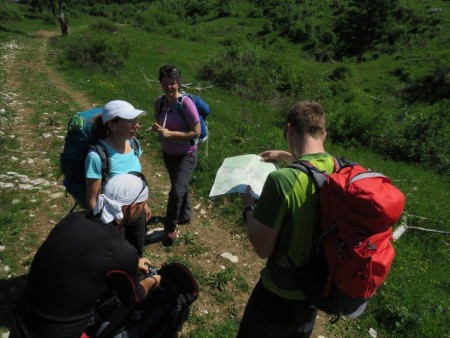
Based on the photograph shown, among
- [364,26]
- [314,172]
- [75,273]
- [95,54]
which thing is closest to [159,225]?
[75,273]

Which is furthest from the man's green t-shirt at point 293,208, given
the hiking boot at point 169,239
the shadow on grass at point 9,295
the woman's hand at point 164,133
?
the shadow on grass at point 9,295

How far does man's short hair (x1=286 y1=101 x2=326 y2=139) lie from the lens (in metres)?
2.30

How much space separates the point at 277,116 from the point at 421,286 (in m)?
10.3

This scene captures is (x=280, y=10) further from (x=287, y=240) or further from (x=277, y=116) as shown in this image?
(x=287, y=240)

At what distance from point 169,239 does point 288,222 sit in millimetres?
3312

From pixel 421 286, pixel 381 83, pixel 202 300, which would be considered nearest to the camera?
pixel 202 300

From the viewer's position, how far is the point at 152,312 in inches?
130

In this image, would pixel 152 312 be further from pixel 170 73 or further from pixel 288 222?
pixel 170 73

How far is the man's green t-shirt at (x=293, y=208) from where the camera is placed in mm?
2186

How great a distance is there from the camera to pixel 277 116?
47.4 feet

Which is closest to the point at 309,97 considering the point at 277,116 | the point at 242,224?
the point at 277,116

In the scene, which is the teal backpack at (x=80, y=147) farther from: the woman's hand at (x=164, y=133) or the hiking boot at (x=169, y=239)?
the hiking boot at (x=169, y=239)

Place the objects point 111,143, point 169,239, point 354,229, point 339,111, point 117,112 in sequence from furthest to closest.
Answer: point 339,111, point 169,239, point 111,143, point 117,112, point 354,229

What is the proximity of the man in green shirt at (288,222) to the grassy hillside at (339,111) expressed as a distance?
149 cm
